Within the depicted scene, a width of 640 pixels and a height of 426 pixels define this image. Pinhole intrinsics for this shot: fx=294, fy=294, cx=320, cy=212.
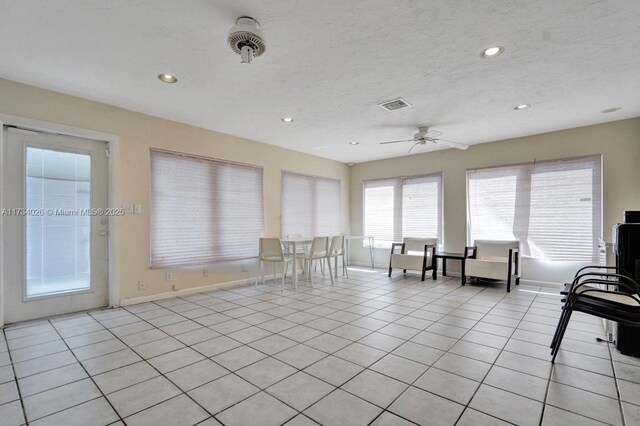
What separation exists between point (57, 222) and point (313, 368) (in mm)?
3429

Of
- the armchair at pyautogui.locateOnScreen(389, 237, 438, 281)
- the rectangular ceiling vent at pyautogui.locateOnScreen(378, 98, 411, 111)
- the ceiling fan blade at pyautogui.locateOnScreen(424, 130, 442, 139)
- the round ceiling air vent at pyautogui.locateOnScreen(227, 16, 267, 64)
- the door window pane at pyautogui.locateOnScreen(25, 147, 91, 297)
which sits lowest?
the armchair at pyautogui.locateOnScreen(389, 237, 438, 281)

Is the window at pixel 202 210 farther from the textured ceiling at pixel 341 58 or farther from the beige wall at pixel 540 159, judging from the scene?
the beige wall at pixel 540 159

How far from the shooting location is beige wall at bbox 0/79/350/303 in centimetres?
329

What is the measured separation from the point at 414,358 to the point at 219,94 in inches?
133

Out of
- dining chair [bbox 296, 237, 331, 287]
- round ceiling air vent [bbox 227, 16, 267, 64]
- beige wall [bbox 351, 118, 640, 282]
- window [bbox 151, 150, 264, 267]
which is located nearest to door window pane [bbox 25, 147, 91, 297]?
window [bbox 151, 150, 264, 267]

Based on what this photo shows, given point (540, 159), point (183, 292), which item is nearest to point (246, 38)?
point (183, 292)

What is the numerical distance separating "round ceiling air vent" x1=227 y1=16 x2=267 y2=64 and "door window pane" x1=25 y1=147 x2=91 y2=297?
9.10ft

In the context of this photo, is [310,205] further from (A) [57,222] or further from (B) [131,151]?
(A) [57,222]

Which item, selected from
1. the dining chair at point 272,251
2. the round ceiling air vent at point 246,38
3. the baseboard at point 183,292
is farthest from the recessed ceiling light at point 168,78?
the baseboard at point 183,292

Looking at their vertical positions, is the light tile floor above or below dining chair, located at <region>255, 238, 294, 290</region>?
below

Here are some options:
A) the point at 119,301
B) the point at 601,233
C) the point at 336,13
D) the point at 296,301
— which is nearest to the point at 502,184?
the point at 601,233

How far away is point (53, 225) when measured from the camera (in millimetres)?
3414

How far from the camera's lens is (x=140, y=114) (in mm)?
4020

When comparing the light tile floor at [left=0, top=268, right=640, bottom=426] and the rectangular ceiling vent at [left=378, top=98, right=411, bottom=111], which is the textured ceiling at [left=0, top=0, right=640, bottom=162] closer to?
the rectangular ceiling vent at [left=378, top=98, right=411, bottom=111]
